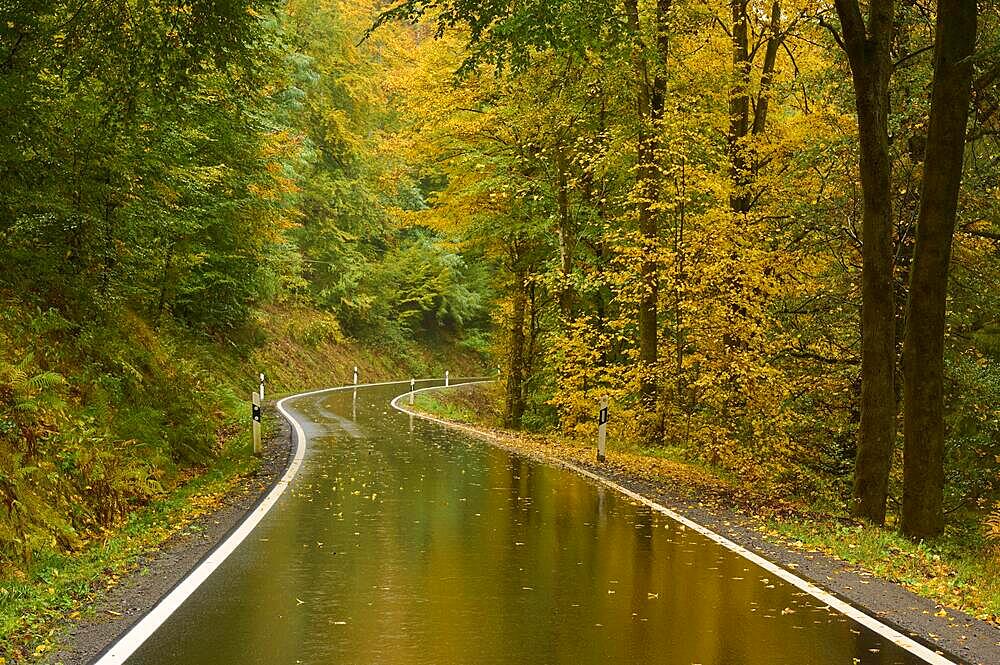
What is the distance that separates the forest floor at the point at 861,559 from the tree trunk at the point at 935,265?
0.77 m

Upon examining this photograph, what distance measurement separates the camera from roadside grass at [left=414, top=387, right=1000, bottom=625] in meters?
8.09

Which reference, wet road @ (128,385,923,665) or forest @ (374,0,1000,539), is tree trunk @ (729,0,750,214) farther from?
wet road @ (128,385,923,665)

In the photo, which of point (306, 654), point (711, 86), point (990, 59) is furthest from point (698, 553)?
point (711, 86)

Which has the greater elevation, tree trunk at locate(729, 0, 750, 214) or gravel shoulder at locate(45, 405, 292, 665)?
tree trunk at locate(729, 0, 750, 214)

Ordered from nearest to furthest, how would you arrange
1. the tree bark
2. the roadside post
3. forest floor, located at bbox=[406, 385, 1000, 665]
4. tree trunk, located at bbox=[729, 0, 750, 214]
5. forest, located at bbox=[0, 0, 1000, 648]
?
forest floor, located at bbox=[406, 385, 1000, 665]
forest, located at bbox=[0, 0, 1000, 648]
the roadside post
the tree bark
tree trunk, located at bbox=[729, 0, 750, 214]

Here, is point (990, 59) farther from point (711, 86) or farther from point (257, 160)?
point (257, 160)

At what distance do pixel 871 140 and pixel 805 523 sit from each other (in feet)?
16.0

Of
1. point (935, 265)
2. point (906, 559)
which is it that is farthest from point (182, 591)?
point (935, 265)

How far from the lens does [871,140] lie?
1184 centimetres

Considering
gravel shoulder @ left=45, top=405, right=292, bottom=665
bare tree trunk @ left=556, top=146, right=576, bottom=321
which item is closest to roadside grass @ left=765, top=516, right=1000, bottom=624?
gravel shoulder @ left=45, top=405, right=292, bottom=665

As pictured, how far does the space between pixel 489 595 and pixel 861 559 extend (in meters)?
4.00

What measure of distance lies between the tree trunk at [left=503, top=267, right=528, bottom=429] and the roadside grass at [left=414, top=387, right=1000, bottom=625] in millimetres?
7337

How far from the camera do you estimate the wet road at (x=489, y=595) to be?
5.79 m

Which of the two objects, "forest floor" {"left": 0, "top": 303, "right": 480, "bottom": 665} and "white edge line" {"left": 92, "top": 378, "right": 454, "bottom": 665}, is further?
"forest floor" {"left": 0, "top": 303, "right": 480, "bottom": 665}
